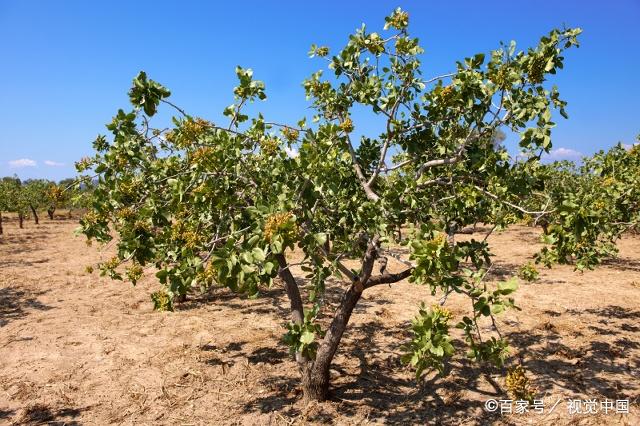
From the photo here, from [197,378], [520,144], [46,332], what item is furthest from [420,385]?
[46,332]

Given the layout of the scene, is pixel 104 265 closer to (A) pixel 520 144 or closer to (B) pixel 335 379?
(B) pixel 335 379

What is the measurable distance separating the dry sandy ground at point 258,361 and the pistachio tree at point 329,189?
1.06 meters

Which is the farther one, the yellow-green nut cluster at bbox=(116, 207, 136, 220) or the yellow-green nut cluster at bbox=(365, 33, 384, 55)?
the yellow-green nut cluster at bbox=(365, 33, 384, 55)

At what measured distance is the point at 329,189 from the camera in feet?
12.6

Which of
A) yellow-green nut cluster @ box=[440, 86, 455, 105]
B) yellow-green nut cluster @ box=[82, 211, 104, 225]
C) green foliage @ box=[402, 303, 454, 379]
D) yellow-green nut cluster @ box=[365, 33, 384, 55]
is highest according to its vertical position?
yellow-green nut cluster @ box=[365, 33, 384, 55]

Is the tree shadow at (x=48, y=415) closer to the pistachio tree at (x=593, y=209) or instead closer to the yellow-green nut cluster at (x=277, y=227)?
the yellow-green nut cluster at (x=277, y=227)

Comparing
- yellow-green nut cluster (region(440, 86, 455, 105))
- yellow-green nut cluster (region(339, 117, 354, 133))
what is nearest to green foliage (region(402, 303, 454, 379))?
yellow-green nut cluster (region(339, 117, 354, 133))

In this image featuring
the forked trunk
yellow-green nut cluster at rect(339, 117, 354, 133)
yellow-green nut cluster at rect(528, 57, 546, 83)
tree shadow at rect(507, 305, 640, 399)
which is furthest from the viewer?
tree shadow at rect(507, 305, 640, 399)

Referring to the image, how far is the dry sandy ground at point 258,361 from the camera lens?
5.38 metres

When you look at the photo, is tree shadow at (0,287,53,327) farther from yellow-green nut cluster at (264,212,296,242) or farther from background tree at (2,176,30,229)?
background tree at (2,176,30,229)

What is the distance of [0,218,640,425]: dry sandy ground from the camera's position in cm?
538

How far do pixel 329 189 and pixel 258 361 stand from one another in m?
4.17

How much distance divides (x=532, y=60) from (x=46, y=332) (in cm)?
912

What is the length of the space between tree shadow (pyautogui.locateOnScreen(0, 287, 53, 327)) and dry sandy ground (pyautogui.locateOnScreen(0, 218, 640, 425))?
45 mm
